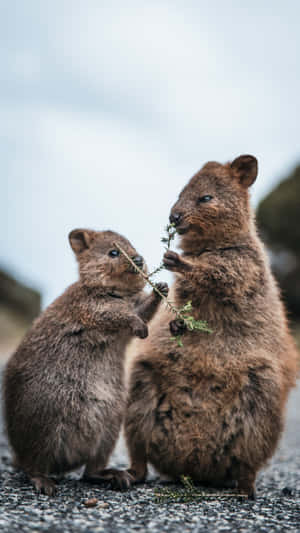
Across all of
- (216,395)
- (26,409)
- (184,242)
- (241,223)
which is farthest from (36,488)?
(241,223)

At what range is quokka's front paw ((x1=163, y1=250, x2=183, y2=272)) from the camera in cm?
543

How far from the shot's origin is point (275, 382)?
5461mm

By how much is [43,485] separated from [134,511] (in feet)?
3.30

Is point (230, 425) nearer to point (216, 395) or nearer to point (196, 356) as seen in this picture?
point (216, 395)

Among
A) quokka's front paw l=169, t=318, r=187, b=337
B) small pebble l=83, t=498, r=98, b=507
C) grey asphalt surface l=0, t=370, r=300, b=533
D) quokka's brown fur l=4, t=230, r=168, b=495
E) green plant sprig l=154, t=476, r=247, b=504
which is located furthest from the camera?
quokka's front paw l=169, t=318, r=187, b=337

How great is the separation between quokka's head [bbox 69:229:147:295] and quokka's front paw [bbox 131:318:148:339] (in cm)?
56

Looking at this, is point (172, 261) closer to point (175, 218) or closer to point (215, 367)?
point (175, 218)

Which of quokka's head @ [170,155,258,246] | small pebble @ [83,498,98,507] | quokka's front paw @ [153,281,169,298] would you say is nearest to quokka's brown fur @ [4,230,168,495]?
quokka's front paw @ [153,281,169,298]

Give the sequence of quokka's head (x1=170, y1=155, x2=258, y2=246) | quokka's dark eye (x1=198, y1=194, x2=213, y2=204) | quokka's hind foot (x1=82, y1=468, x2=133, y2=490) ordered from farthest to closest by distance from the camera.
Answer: quokka's dark eye (x1=198, y1=194, x2=213, y2=204) < quokka's head (x1=170, y1=155, x2=258, y2=246) < quokka's hind foot (x1=82, y1=468, x2=133, y2=490)

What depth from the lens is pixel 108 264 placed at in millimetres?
5699

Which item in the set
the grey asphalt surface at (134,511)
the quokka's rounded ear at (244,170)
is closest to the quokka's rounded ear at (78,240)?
the quokka's rounded ear at (244,170)

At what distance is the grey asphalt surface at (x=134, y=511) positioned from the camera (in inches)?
149

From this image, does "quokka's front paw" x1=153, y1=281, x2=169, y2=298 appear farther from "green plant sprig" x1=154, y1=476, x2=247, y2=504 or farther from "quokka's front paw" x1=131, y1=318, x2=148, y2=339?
"green plant sprig" x1=154, y1=476, x2=247, y2=504

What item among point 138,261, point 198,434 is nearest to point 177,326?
point 138,261
